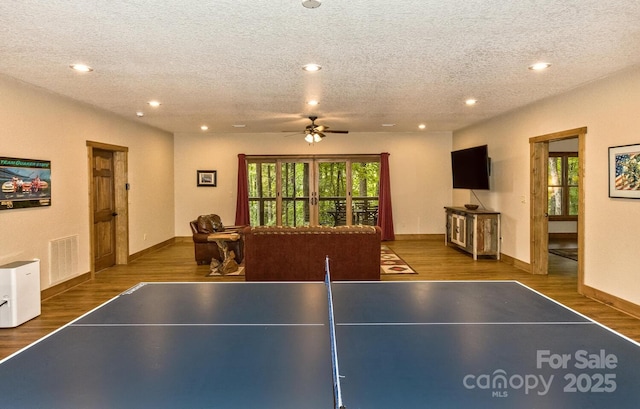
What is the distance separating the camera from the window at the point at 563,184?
10023 millimetres

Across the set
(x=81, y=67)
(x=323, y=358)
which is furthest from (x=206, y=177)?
(x=323, y=358)

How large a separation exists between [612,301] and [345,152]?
6480mm

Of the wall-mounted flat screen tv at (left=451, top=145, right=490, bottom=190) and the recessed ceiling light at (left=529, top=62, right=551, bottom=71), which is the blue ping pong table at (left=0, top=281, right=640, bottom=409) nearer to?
the recessed ceiling light at (left=529, top=62, right=551, bottom=71)

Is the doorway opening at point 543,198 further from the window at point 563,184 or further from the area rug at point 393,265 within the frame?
the window at point 563,184

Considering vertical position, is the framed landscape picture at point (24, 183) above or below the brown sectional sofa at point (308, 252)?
above

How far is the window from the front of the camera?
10.0 metres

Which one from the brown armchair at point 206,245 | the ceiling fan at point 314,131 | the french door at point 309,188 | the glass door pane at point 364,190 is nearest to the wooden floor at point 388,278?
the brown armchair at point 206,245

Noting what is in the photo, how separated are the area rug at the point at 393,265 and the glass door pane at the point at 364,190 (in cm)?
209

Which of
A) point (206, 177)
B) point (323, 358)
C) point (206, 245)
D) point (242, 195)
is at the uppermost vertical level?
point (206, 177)

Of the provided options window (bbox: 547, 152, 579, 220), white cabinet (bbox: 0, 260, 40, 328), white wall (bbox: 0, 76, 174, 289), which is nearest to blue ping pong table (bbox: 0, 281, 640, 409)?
white cabinet (bbox: 0, 260, 40, 328)

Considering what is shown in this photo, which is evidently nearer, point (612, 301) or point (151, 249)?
point (612, 301)

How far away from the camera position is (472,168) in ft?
26.7

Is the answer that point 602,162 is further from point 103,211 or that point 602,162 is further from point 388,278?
point 103,211

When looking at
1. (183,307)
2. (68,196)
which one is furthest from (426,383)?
(68,196)
